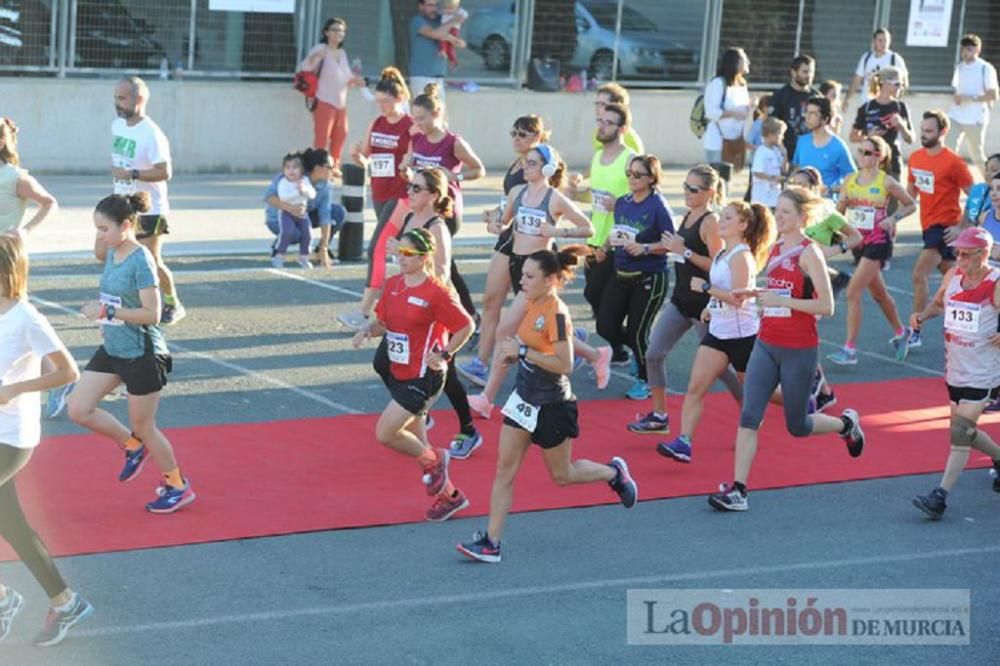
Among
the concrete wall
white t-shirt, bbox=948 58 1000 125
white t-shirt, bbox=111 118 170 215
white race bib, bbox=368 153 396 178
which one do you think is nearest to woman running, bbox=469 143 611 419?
white race bib, bbox=368 153 396 178

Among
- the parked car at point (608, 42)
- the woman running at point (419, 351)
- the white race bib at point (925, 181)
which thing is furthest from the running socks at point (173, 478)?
the parked car at point (608, 42)

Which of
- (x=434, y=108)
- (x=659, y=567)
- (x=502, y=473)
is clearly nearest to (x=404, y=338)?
(x=502, y=473)

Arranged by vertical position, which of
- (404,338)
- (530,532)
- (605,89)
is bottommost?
(530,532)

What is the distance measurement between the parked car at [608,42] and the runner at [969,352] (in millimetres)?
14016

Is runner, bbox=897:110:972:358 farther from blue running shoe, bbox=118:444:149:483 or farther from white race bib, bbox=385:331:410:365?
blue running shoe, bbox=118:444:149:483

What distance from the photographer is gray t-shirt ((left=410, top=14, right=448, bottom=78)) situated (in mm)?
21938

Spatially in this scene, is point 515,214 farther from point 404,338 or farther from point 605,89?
→ point 404,338

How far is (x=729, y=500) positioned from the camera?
9938 mm

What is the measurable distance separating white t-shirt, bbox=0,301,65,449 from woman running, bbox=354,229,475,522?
240 cm

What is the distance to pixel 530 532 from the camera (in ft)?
31.1

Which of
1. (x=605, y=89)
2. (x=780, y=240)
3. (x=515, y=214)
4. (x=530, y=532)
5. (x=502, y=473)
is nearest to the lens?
(x=502, y=473)

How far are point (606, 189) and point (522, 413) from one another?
424cm

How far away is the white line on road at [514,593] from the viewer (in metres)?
7.68

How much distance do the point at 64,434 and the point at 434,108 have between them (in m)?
4.18
